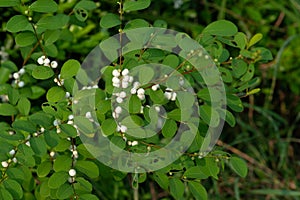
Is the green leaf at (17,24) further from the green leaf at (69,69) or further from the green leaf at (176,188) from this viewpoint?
the green leaf at (176,188)

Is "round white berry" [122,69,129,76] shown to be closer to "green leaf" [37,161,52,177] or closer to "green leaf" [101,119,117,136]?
"green leaf" [101,119,117,136]

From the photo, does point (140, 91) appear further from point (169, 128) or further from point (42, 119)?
point (42, 119)

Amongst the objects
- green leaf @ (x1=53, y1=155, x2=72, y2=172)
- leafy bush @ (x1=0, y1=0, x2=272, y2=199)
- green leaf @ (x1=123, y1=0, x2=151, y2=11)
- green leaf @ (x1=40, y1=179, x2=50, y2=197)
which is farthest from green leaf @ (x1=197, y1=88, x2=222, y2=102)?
green leaf @ (x1=40, y1=179, x2=50, y2=197)

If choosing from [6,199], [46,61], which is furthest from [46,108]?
[6,199]

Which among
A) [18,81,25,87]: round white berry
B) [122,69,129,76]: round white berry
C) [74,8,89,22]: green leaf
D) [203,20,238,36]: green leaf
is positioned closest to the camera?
[122,69,129,76]: round white berry

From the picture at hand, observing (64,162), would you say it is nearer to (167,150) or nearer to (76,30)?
(167,150)

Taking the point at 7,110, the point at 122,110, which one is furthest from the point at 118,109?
the point at 7,110
